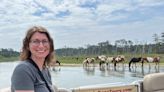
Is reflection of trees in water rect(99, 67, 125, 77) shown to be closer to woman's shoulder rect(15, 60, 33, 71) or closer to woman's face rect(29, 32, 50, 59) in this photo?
woman's face rect(29, 32, 50, 59)

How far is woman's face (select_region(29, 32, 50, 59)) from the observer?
2.79m

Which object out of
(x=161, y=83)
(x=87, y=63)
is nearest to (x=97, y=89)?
(x=161, y=83)

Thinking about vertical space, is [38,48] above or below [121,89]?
above

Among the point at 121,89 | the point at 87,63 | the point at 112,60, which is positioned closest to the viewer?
the point at 121,89

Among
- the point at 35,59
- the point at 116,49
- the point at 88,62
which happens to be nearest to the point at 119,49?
the point at 116,49

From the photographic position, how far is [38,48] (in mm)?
2811

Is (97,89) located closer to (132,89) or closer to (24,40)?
(132,89)

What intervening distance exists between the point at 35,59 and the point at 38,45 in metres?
0.11

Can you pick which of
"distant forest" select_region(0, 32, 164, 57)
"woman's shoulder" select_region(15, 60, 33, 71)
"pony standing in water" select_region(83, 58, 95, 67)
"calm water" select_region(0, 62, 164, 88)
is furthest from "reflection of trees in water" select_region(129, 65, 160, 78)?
"distant forest" select_region(0, 32, 164, 57)

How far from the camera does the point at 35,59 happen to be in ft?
9.26

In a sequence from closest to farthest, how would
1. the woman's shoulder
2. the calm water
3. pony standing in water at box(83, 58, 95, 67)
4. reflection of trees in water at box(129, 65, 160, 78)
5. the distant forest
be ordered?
the woman's shoulder → the calm water → reflection of trees in water at box(129, 65, 160, 78) → pony standing in water at box(83, 58, 95, 67) → the distant forest

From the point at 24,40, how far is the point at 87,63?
3478 centimetres

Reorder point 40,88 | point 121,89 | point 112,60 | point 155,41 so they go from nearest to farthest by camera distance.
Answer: point 40,88 < point 121,89 < point 112,60 < point 155,41

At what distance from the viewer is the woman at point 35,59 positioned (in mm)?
2623
